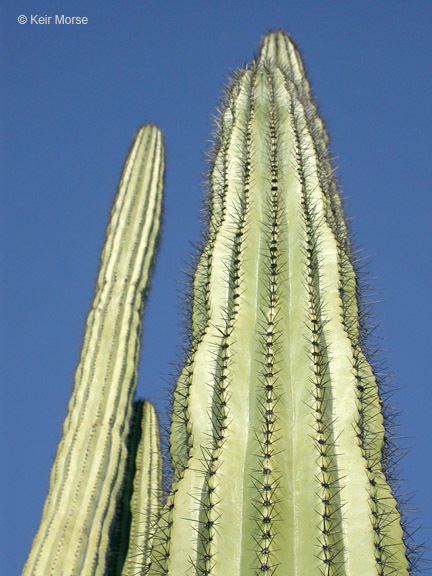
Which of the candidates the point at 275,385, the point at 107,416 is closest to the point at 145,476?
the point at 107,416

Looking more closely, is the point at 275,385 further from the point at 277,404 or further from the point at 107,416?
the point at 107,416

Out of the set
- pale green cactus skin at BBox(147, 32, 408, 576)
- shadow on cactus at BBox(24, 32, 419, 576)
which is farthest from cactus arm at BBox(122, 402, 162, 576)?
pale green cactus skin at BBox(147, 32, 408, 576)

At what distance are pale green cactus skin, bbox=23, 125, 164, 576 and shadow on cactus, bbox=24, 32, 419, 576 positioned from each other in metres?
2.35

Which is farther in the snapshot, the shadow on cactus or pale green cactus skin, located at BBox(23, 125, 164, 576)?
pale green cactus skin, located at BBox(23, 125, 164, 576)

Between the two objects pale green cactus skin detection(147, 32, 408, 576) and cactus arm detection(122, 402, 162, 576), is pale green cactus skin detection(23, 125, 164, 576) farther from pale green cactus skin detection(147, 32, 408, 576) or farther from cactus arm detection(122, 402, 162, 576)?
pale green cactus skin detection(147, 32, 408, 576)

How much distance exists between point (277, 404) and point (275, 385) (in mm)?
81

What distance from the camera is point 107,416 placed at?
237 inches

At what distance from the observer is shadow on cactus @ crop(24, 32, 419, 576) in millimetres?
2406

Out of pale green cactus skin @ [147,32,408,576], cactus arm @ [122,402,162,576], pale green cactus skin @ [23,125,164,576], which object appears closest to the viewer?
pale green cactus skin @ [147,32,408,576]

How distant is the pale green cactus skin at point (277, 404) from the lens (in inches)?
94.3

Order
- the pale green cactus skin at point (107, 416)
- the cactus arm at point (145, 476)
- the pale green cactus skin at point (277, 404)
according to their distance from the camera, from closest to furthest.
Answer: the pale green cactus skin at point (277, 404)
the pale green cactus skin at point (107, 416)
the cactus arm at point (145, 476)

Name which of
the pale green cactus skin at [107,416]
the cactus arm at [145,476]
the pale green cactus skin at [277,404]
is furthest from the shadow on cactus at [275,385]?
the cactus arm at [145,476]

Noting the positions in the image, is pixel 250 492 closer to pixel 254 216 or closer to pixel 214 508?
pixel 214 508

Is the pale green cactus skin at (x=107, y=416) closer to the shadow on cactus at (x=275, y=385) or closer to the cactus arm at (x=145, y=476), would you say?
the cactus arm at (x=145, y=476)
